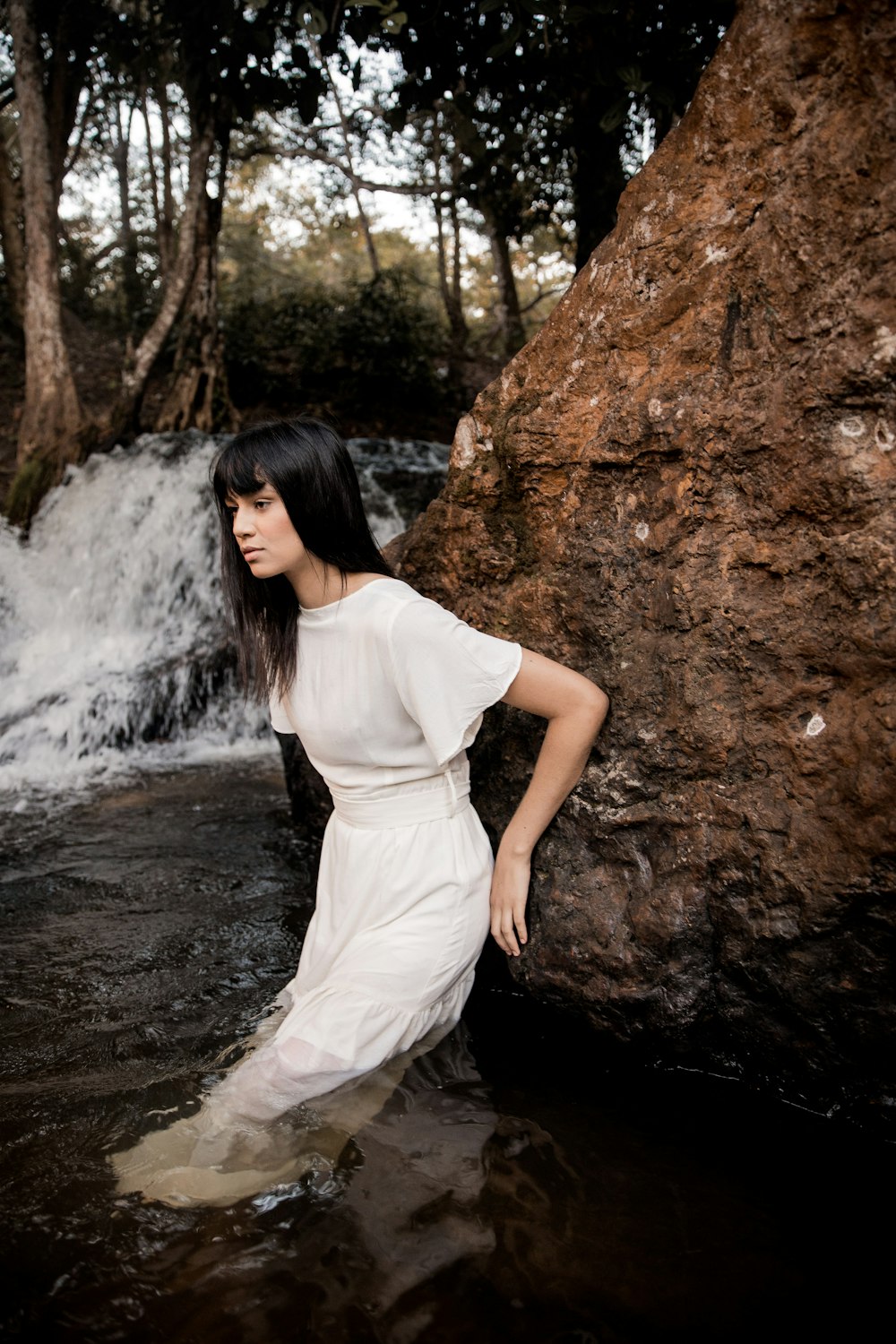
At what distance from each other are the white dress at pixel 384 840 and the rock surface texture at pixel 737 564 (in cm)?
35

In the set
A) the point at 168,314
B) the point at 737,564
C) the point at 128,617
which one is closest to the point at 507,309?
the point at 168,314

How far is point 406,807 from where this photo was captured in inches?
97.8

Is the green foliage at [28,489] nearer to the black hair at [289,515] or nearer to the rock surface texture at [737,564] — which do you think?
the black hair at [289,515]

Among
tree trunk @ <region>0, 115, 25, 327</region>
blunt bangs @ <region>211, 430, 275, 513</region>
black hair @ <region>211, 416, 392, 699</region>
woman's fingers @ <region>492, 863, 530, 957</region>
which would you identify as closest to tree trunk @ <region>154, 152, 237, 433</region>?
tree trunk @ <region>0, 115, 25, 327</region>

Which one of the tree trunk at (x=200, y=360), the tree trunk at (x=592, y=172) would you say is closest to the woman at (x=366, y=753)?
the tree trunk at (x=592, y=172)

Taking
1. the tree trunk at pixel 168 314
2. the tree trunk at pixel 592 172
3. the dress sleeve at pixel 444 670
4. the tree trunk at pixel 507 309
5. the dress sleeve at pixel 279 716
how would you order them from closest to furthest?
the dress sleeve at pixel 444 670 → the dress sleeve at pixel 279 716 → the tree trunk at pixel 592 172 → the tree trunk at pixel 168 314 → the tree trunk at pixel 507 309

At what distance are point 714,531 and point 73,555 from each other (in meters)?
6.99

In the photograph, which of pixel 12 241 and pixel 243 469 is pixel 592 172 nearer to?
pixel 243 469

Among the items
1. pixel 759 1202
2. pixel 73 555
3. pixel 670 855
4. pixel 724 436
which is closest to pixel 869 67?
pixel 724 436

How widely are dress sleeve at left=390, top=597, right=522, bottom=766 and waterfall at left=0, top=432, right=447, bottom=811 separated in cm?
366

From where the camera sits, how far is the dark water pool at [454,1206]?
1.80 meters

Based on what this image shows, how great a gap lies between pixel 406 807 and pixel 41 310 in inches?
338

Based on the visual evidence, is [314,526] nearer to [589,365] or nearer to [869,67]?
[589,365]

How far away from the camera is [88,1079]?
8.45 ft
